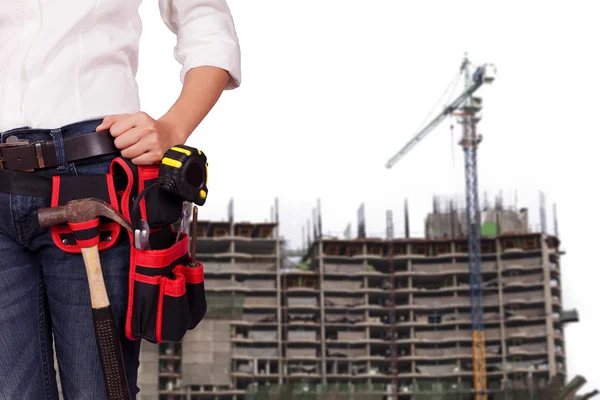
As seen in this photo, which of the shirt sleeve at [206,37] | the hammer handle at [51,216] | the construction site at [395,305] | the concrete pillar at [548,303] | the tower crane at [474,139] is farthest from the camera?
the concrete pillar at [548,303]

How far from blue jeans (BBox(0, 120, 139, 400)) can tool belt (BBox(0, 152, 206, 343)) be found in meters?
0.01

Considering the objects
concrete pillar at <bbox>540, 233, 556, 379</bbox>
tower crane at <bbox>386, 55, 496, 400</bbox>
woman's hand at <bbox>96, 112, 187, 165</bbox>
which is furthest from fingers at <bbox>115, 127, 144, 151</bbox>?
concrete pillar at <bbox>540, 233, 556, 379</bbox>

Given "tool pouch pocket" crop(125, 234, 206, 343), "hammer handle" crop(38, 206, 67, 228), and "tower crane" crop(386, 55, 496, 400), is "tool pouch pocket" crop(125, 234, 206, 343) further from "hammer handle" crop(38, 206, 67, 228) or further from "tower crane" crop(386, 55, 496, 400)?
"tower crane" crop(386, 55, 496, 400)

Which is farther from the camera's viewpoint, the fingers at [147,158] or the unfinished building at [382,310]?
the unfinished building at [382,310]

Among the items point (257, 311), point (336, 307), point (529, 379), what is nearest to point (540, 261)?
point (529, 379)

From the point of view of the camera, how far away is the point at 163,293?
0.77 meters

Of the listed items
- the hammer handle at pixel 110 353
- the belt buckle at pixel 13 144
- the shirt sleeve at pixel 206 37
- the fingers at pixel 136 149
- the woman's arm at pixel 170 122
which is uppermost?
the shirt sleeve at pixel 206 37

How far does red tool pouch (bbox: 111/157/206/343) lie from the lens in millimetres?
740

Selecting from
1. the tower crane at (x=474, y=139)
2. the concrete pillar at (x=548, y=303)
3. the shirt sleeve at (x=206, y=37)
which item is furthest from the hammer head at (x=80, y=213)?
the concrete pillar at (x=548, y=303)

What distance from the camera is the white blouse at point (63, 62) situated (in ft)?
2.49

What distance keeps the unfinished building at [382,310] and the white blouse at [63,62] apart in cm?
3221

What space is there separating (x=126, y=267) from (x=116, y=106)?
17 cm

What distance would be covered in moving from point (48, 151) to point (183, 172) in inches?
5.4

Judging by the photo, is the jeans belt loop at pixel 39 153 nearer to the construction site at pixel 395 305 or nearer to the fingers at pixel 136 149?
the fingers at pixel 136 149
